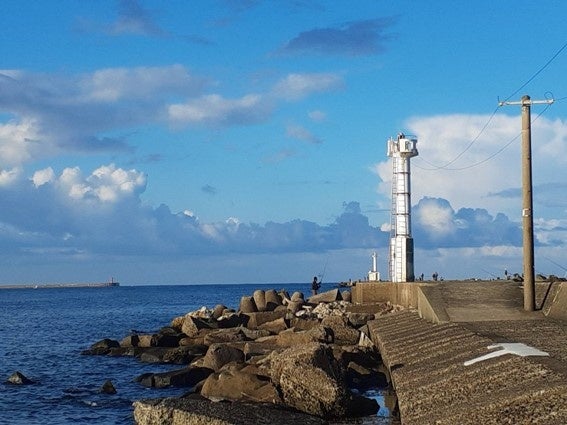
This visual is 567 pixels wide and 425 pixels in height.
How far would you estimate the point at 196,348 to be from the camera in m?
25.1

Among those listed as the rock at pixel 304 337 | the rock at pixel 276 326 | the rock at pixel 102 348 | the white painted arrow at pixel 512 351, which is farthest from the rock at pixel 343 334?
the rock at pixel 102 348

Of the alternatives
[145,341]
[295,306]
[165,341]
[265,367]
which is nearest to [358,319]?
[295,306]

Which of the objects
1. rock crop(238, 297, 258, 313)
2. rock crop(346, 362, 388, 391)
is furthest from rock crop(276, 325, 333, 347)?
rock crop(238, 297, 258, 313)

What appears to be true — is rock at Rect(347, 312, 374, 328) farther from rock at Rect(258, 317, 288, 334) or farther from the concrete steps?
the concrete steps

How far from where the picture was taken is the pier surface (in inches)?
342

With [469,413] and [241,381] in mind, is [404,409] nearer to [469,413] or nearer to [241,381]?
[469,413]

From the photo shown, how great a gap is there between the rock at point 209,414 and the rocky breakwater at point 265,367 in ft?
0.04

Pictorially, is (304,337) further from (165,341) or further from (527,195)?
(165,341)

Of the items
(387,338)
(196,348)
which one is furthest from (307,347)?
(196,348)

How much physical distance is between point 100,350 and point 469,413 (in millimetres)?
23079

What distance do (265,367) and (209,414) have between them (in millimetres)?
4971

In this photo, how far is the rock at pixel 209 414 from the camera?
10.8 metres

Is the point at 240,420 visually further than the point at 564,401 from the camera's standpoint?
Yes

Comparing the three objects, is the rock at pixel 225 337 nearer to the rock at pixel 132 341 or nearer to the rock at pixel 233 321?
the rock at pixel 233 321
